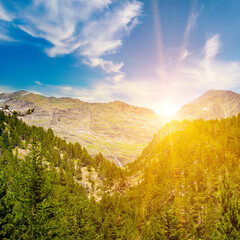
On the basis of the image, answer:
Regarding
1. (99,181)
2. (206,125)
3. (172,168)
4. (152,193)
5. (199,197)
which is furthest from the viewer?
(99,181)

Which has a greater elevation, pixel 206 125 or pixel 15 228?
pixel 206 125

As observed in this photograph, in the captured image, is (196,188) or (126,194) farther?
(126,194)

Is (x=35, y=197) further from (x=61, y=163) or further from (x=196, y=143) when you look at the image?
(x=61, y=163)

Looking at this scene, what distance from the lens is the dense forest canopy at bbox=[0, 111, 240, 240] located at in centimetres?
1545

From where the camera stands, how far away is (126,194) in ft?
297

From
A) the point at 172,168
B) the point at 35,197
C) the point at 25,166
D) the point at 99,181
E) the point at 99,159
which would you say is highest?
the point at 25,166

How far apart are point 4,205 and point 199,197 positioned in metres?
58.2

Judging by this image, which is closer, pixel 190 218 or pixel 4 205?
pixel 4 205

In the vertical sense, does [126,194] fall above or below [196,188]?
below

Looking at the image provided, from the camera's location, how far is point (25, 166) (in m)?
16.2

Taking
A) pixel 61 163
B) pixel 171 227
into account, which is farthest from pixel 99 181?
pixel 171 227

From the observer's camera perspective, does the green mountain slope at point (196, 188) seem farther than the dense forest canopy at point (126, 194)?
Yes

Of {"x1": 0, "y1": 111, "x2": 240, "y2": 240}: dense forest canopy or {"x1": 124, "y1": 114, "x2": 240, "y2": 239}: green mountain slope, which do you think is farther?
{"x1": 124, "y1": 114, "x2": 240, "y2": 239}: green mountain slope

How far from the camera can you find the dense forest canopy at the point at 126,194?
15453 millimetres
